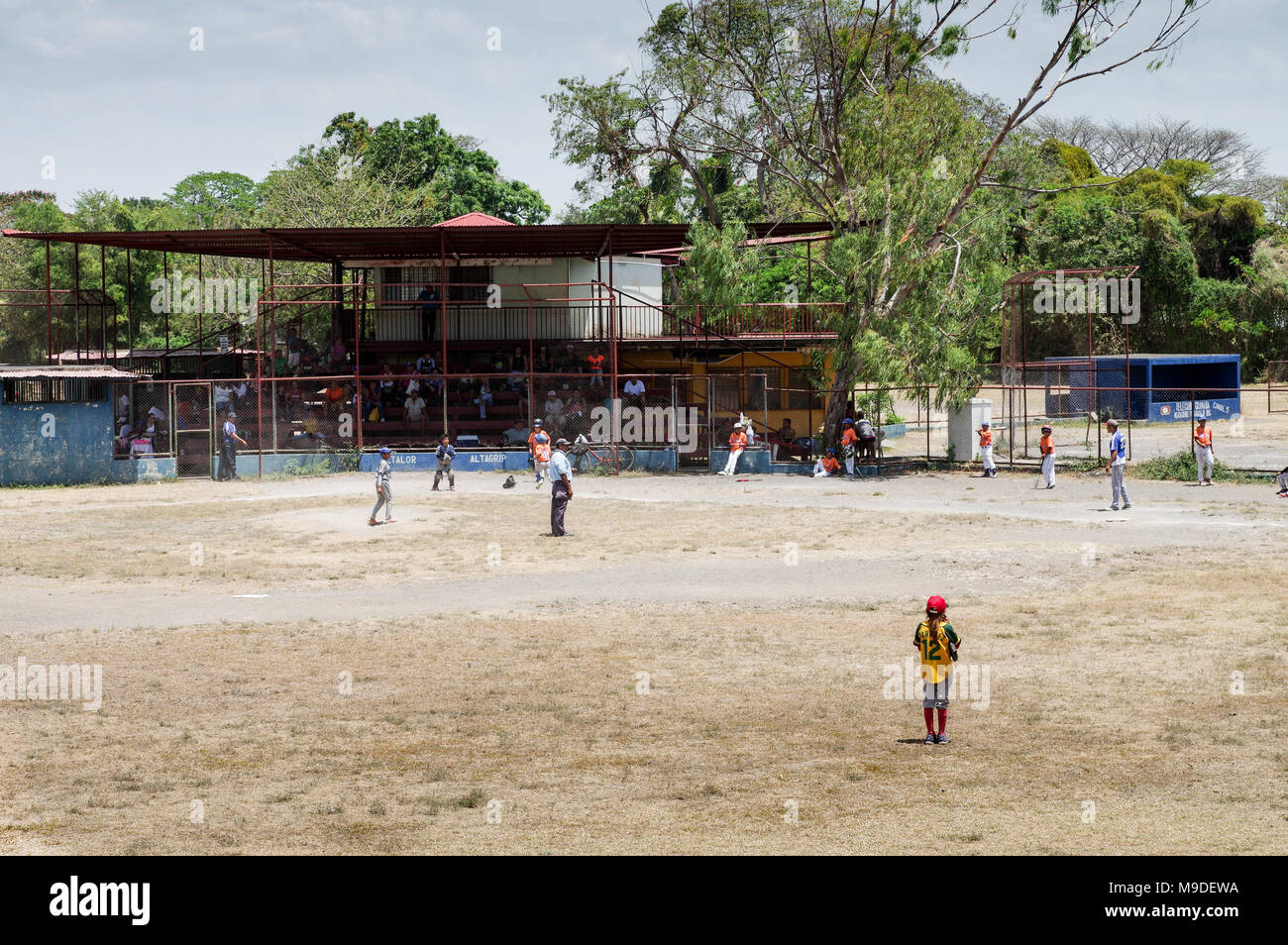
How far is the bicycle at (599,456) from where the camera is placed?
3741 cm

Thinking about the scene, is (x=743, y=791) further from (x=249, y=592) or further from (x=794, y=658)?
(x=249, y=592)

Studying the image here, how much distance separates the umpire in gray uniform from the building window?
17482 mm

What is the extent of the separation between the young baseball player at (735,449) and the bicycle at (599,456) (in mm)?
2841

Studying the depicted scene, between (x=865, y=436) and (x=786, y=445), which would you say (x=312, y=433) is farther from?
(x=865, y=436)

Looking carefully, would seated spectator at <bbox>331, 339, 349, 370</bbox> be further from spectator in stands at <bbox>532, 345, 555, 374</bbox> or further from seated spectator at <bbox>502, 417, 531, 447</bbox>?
seated spectator at <bbox>502, 417, 531, 447</bbox>

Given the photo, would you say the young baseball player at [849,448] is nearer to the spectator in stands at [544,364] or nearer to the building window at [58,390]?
the spectator in stands at [544,364]

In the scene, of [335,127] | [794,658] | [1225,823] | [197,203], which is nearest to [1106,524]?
[794,658]

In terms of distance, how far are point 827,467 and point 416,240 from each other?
47.0 ft

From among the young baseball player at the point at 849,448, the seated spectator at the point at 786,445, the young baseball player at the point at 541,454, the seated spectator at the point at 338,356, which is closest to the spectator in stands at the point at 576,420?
the young baseball player at the point at 541,454

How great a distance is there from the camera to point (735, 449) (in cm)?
3669

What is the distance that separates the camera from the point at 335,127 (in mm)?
77688

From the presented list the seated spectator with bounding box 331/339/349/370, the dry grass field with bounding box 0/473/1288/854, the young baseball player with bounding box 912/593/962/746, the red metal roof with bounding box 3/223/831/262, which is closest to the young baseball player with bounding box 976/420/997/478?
the dry grass field with bounding box 0/473/1288/854

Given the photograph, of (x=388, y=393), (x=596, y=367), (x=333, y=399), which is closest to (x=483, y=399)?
(x=388, y=393)

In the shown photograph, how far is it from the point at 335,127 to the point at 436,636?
67.9 meters
